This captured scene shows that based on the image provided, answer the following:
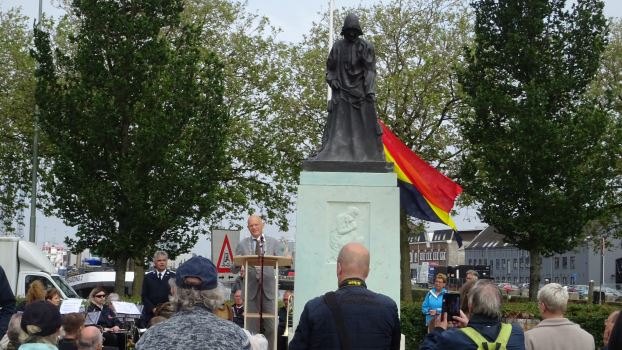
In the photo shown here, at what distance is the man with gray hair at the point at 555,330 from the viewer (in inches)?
293

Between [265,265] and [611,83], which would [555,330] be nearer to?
[265,265]

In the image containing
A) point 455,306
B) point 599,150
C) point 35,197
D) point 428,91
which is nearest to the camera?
point 455,306

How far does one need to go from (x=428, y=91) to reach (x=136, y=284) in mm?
14253

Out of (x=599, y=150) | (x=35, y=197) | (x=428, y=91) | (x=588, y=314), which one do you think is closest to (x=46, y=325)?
(x=588, y=314)

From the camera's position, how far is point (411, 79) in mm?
41344

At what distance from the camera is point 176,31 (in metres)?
42.8

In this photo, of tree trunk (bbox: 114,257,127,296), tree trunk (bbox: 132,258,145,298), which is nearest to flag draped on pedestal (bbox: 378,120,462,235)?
tree trunk (bbox: 114,257,127,296)

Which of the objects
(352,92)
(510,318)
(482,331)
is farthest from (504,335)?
(510,318)

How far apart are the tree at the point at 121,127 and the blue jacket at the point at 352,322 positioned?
24.3m

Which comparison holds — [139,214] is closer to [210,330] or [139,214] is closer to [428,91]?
[428,91]

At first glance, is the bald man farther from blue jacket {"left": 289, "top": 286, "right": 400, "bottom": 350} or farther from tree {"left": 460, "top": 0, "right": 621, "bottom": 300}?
tree {"left": 460, "top": 0, "right": 621, "bottom": 300}

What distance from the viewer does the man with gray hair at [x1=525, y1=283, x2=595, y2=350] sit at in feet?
24.4

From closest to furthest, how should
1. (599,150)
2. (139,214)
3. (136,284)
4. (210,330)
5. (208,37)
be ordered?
(210,330) < (139,214) < (599,150) < (136,284) < (208,37)

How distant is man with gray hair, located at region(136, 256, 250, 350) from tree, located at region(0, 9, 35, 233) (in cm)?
3716
